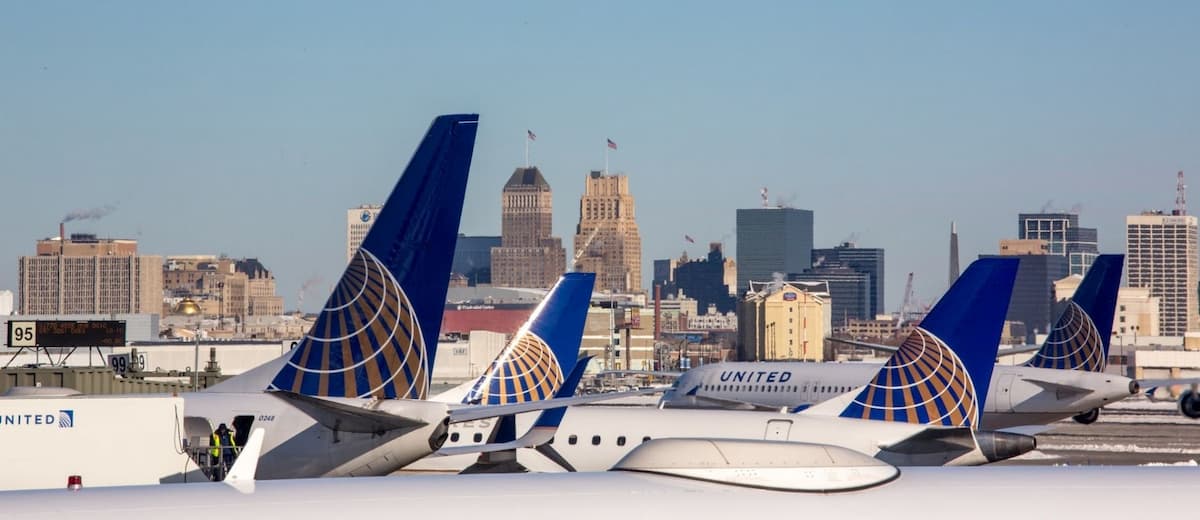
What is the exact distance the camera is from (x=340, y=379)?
2055 cm

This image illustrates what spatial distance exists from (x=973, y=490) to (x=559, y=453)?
79.3ft

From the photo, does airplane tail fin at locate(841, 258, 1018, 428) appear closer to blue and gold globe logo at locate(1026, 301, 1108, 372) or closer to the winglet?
the winglet

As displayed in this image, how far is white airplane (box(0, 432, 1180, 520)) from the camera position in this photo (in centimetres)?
940

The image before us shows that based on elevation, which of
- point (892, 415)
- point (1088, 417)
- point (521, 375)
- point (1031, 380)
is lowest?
point (1088, 417)

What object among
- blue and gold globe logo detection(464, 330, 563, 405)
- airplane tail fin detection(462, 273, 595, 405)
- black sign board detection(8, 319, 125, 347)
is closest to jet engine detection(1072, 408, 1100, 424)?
airplane tail fin detection(462, 273, 595, 405)

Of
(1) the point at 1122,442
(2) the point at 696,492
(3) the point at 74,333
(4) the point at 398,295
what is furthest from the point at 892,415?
(1) the point at 1122,442

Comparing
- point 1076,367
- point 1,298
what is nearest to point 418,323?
point 1076,367

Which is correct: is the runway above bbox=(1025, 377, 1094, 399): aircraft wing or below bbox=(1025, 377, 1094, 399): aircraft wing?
below

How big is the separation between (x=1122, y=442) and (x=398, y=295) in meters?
57.6

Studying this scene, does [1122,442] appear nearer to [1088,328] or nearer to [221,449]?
[1088,328]

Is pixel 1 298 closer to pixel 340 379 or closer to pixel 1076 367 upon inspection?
pixel 1076 367

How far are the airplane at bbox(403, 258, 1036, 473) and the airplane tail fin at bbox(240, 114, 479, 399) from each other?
36.5 ft

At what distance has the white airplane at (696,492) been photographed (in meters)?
9.40

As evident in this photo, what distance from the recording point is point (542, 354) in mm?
37438
